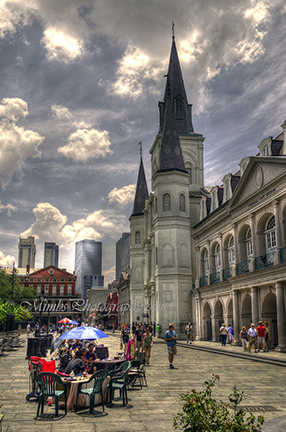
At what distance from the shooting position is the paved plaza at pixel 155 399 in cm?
807

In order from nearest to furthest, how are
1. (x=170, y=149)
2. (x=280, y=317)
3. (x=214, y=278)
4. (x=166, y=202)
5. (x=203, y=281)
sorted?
1. (x=280, y=317)
2. (x=214, y=278)
3. (x=203, y=281)
4. (x=166, y=202)
5. (x=170, y=149)

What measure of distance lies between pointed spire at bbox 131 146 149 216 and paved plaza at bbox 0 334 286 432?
44.3 m

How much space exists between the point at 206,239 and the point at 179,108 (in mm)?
25019

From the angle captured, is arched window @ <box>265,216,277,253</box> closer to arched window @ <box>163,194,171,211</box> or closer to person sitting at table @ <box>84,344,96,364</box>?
person sitting at table @ <box>84,344,96,364</box>

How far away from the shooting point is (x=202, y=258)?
131ft

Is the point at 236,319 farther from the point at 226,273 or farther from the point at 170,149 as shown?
the point at 170,149

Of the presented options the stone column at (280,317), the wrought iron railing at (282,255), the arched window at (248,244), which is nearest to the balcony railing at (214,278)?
the arched window at (248,244)

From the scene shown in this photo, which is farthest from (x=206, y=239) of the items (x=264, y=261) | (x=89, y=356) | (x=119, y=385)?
(x=119, y=385)

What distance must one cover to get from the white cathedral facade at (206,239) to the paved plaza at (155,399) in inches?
349

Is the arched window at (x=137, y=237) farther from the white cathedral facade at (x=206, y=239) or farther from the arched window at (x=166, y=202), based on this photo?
the arched window at (x=166, y=202)

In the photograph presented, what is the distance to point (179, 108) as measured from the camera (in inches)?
2221

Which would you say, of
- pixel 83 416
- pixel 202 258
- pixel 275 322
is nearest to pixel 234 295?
pixel 275 322

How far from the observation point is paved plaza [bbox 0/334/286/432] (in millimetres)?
8070

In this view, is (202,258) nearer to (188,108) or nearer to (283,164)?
(283,164)
